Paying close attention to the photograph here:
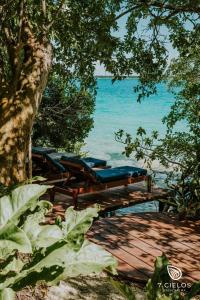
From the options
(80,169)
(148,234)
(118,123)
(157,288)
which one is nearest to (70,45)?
(80,169)

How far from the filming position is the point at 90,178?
9484mm

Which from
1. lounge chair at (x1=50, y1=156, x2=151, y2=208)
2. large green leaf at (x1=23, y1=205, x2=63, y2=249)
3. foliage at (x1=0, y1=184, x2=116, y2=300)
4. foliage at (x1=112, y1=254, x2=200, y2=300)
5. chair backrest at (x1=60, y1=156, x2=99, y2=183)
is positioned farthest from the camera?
chair backrest at (x1=60, y1=156, x2=99, y2=183)

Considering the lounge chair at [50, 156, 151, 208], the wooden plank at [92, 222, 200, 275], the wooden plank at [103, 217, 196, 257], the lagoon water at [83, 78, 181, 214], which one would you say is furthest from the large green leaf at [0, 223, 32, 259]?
the lagoon water at [83, 78, 181, 214]

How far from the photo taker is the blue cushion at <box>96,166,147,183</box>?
965 centimetres

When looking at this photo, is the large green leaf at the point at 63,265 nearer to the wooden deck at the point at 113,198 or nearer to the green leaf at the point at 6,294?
the green leaf at the point at 6,294

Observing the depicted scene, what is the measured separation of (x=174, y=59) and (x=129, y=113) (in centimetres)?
7376

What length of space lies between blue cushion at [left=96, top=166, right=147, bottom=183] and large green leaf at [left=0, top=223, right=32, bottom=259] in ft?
26.1

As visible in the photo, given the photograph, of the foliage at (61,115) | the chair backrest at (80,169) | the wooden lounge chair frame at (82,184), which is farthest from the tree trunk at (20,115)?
the foliage at (61,115)

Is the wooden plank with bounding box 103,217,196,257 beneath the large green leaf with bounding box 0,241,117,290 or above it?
beneath

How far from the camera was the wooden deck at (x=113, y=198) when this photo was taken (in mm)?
8836

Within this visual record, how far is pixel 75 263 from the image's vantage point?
1.87 metres

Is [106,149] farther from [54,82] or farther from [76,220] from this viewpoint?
[76,220]

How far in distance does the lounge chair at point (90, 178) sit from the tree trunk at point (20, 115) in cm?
403

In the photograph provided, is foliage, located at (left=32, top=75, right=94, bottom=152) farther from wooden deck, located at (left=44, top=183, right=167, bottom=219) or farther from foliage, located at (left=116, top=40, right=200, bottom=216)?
wooden deck, located at (left=44, top=183, right=167, bottom=219)
